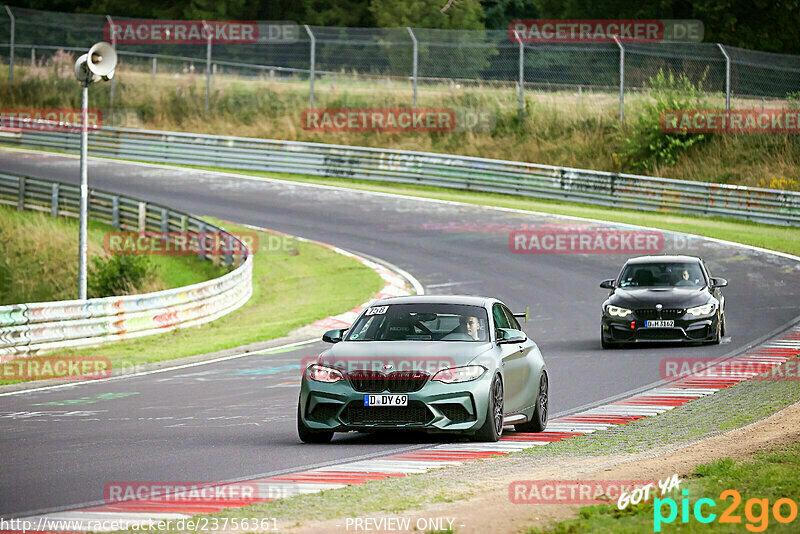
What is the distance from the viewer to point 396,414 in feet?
36.6

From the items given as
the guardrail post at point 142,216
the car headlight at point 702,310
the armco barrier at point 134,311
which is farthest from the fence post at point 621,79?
the car headlight at point 702,310

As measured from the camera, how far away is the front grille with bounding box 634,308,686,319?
64.7ft

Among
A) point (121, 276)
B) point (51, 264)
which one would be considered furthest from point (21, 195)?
point (121, 276)

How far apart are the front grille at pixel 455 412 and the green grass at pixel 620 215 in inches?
857

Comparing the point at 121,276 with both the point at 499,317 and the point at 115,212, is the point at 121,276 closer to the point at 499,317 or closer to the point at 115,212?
the point at 115,212

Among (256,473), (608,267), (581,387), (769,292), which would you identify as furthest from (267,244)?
(256,473)

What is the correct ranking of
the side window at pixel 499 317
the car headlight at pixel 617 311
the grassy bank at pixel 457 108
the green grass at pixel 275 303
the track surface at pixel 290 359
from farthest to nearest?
the grassy bank at pixel 457 108 → the green grass at pixel 275 303 → the car headlight at pixel 617 311 → the side window at pixel 499 317 → the track surface at pixel 290 359

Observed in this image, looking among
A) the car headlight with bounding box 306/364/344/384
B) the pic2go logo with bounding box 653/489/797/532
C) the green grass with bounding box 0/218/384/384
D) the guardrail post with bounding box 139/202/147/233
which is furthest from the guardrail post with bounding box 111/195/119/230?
the pic2go logo with bounding box 653/489/797/532

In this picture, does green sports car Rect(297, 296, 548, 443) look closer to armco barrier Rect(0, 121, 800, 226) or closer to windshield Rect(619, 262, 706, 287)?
windshield Rect(619, 262, 706, 287)

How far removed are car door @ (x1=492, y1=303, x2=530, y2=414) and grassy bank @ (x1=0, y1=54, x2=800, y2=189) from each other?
91.0 feet

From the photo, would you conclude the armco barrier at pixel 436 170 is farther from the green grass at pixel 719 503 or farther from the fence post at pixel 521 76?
the green grass at pixel 719 503

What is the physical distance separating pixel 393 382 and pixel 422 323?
1243 millimetres

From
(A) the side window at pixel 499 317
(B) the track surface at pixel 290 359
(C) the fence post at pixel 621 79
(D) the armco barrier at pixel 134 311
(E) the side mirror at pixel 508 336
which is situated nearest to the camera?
(B) the track surface at pixel 290 359

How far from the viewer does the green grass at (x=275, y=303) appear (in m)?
20.3
